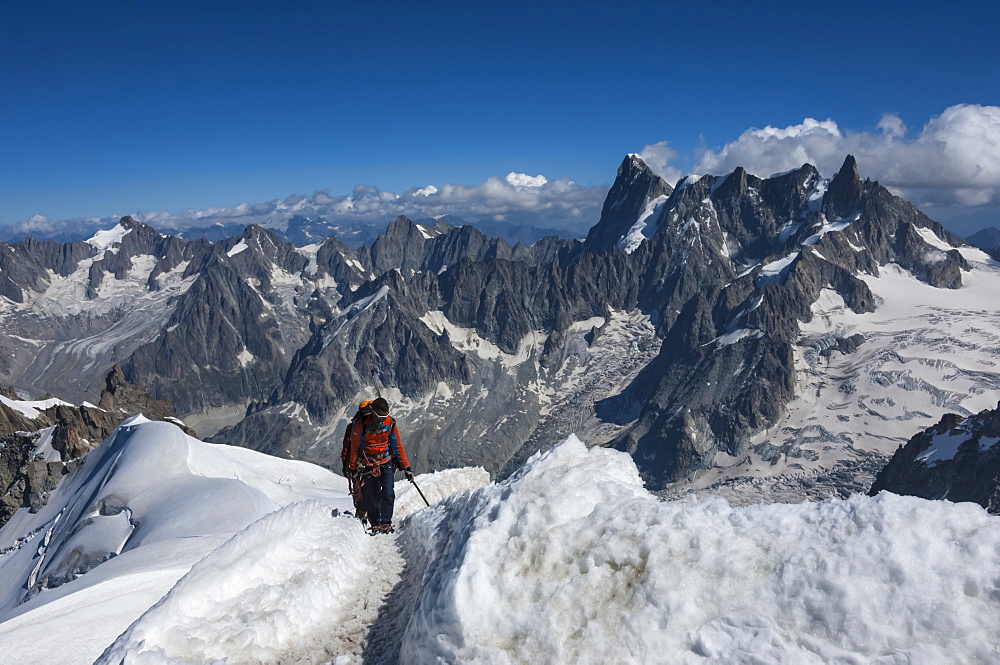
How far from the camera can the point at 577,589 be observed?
369 inches

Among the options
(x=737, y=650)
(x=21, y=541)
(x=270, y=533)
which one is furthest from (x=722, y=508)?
(x=21, y=541)

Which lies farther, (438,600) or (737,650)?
(438,600)

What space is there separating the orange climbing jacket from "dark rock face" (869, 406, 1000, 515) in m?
163

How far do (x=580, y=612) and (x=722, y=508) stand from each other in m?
3.48

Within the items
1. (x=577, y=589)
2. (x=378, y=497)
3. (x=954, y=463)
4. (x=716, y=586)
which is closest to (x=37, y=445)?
(x=378, y=497)

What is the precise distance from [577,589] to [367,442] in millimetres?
9116

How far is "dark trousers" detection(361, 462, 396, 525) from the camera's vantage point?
17469mm

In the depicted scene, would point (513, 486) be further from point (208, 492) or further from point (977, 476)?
point (977, 476)

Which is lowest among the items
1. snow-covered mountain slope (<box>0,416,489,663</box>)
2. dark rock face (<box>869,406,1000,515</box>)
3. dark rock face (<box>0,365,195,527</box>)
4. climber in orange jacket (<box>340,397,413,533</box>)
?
dark rock face (<box>869,406,1000,515</box>)

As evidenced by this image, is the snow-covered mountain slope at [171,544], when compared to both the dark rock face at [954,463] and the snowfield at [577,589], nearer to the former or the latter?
the snowfield at [577,589]

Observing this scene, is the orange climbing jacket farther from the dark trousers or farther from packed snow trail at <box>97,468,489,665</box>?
packed snow trail at <box>97,468,489,665</box>

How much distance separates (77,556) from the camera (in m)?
38.1

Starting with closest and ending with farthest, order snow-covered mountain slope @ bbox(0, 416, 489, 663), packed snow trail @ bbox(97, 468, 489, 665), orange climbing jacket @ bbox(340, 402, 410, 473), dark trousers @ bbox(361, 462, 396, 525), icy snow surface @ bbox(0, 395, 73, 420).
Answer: packed snow trail @ bbox(97, 468, 489, 665), snow-covered mountain slope @ bbox(0, 416, 489, 663), orange climbing jacket @ bbox(340, 402, 410, 473), dark trousers @ bbox(361, 462, 396, 525), icy snow surface @ bbox(0, 395, 73, 420)

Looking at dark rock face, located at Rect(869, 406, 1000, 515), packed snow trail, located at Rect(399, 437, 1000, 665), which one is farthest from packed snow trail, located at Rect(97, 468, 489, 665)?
dark rock face, located at Rect(869, 406, 1000, 515)
